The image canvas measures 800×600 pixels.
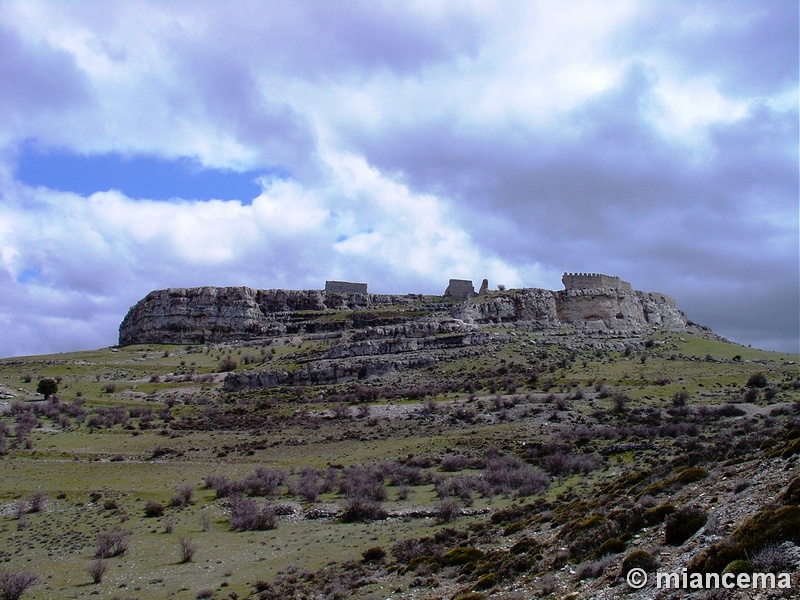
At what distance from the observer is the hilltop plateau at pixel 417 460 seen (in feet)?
49.6

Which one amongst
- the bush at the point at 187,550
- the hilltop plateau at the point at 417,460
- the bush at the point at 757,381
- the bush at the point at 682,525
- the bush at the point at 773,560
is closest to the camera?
the bush at the point at 773,560

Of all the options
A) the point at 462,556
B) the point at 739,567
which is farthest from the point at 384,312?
the point at 739,567

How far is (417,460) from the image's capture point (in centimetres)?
3897

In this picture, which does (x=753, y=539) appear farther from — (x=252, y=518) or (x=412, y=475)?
(x=412, y=475)

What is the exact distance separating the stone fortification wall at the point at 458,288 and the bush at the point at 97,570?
8749 centimetres

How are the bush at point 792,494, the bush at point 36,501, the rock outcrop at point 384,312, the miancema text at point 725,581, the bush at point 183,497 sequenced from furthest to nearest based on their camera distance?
the rock outcrop at point 384,312
the bush at point 183,497
the bush at point 36,501
the bush at point 792,494
the miancema text at point 725,581

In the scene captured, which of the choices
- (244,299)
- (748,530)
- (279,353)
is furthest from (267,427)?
(244,299)

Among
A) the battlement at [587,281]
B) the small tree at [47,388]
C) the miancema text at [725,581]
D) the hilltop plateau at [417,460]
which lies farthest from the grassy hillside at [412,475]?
the battlement at [587,281]

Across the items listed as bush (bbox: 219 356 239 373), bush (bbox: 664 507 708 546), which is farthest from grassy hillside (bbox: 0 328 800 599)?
bush (bbox: 219 356 239 373)

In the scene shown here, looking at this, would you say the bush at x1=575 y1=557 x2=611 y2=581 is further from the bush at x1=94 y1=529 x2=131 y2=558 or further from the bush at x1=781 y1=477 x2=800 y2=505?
the bush at x1=94 y1=529 x2=131 y2=558

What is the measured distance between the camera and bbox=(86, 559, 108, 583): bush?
2097 centimetres

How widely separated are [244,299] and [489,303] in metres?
42.2

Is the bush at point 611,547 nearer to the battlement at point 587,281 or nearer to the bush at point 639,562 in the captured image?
the bush at point 639,562

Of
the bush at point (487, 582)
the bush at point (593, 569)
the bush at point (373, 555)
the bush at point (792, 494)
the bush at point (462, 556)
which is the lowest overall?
the bush at point (373, 555)
